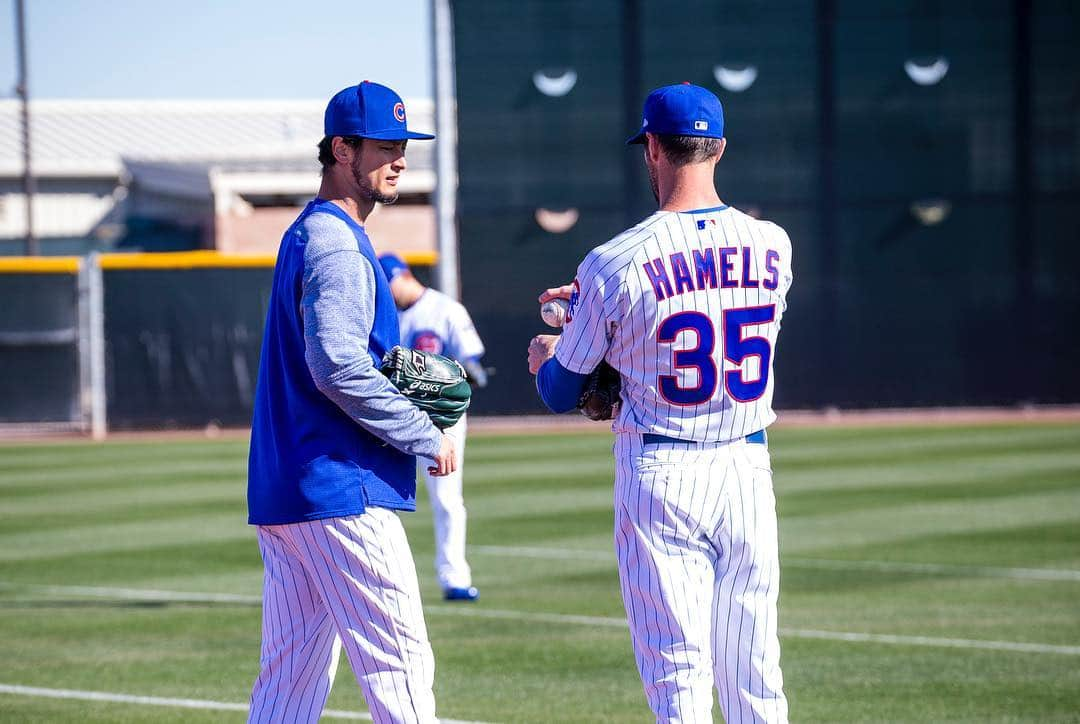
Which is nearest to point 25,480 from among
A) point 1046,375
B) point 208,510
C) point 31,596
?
point 208,510

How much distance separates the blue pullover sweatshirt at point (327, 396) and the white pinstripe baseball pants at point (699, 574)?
2.11ft

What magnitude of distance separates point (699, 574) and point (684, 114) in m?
1.27

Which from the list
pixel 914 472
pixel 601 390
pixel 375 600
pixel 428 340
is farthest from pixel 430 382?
pixel 914 472

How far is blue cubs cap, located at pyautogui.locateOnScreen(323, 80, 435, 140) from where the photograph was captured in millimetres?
4355

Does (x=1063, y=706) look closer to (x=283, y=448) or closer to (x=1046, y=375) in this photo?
(x=283, y=448)

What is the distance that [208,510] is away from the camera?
14969 millimetres

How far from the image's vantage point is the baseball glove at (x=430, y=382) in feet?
14.5

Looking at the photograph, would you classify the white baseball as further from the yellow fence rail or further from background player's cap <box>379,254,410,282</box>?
the yellow fence rail

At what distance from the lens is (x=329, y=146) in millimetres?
4426

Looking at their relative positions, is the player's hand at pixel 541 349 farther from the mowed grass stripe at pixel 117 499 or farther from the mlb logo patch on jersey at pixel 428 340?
the mowed grass stripe at pixel 117 499

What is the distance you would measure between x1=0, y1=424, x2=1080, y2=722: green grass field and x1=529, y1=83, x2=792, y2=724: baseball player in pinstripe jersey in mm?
2283

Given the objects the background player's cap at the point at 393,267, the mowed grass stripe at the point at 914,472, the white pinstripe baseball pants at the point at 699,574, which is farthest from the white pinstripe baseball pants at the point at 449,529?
the mowed grass stripe at the point at 914,472

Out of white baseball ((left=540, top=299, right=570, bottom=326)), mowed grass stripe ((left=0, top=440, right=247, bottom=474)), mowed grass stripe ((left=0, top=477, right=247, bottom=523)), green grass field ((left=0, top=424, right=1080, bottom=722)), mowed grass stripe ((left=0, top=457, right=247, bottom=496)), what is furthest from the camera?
mowed grass stripe ((left=0, top=440, right=247, bottom=474))

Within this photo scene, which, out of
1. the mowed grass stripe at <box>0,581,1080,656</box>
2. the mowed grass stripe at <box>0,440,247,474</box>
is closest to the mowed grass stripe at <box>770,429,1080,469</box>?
the mowed grass stripe at <box>0,440,247,474</box>
